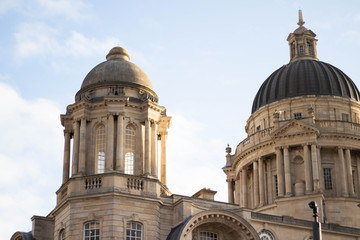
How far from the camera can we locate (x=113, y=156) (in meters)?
47.5

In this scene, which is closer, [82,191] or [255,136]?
[82,191]

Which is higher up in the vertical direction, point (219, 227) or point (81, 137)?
point (81, 137)

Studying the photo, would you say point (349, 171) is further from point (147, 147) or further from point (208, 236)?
point (147, 147)

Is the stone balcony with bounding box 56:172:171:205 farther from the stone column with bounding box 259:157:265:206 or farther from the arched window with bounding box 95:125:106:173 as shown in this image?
the stone column with bounding box 259:157:265:206

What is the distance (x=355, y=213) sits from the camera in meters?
62.9

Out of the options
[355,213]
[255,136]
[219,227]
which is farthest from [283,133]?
[219,227]

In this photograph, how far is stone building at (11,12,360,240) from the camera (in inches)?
1780

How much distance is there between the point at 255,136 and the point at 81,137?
24924mm

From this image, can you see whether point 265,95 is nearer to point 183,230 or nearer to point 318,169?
point 318,169

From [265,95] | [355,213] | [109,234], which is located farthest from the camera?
[265,95]

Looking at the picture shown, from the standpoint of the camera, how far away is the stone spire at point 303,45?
75688 mm

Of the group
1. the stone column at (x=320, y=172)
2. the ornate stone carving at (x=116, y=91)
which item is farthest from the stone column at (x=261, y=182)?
the ornate stone carving at (x=116, y=91)

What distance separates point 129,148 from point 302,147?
21940 mm

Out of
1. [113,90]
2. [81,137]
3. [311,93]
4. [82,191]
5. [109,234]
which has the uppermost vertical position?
[311,93]
